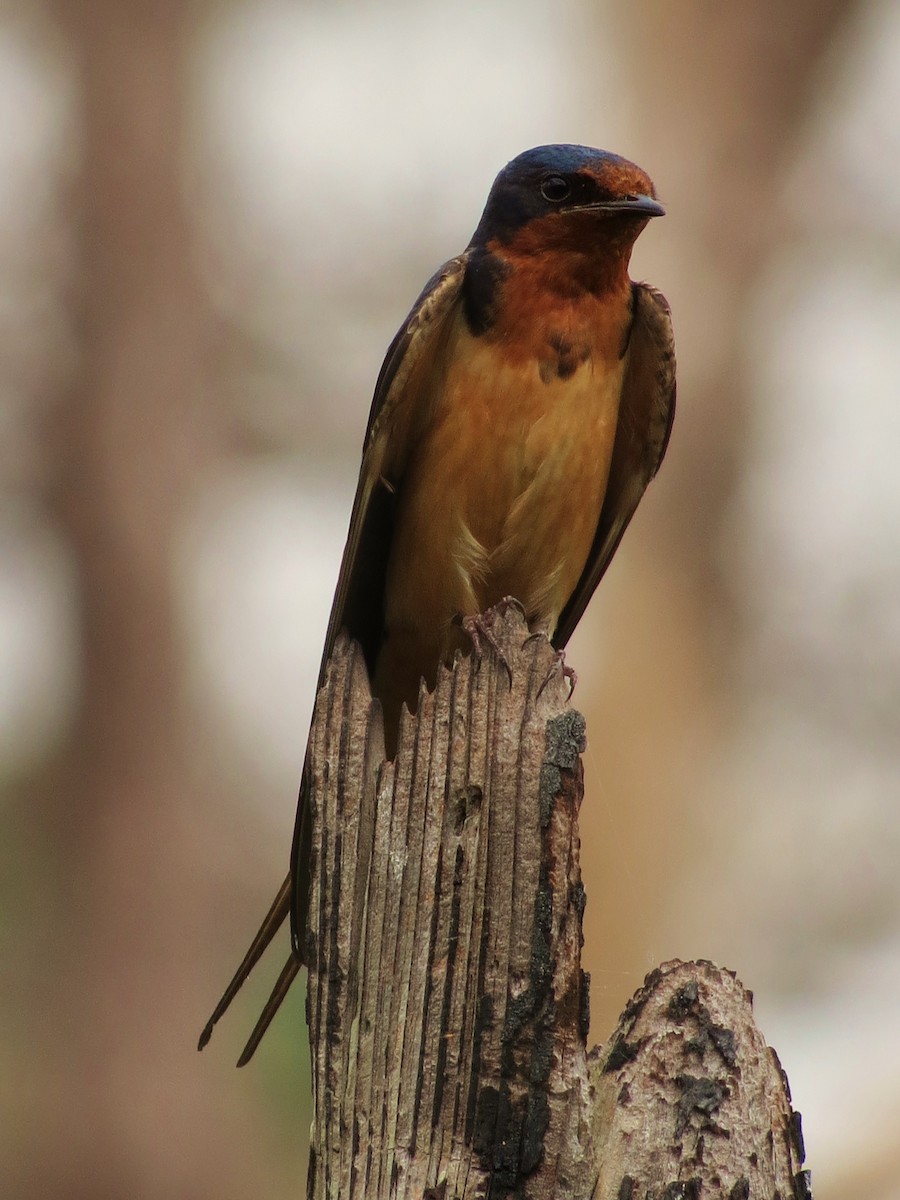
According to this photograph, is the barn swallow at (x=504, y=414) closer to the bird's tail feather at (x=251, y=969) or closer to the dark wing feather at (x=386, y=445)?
the dark wing feather at (x=386, y=445)

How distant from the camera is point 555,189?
14.0 feet

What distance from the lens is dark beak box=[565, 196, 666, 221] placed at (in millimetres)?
4070

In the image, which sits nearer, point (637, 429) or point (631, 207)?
point (631, 207)

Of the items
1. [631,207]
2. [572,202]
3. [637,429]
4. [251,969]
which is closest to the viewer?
[251,969]

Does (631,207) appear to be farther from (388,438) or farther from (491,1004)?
(491,1004)

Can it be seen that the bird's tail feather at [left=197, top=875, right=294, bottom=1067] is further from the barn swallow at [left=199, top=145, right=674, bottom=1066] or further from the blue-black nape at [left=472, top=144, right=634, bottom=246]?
the blue-black nape at [left=472, top=144, right=634, bottom=246]

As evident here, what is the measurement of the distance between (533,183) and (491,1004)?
2.90m

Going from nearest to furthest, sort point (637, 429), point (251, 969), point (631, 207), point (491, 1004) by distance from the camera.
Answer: point (491, 1004) → point (251, 969) → point (631, 207) → point (637, 429)

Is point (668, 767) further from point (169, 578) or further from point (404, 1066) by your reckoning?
point (404, 1066)

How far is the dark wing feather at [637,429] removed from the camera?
4.38 m

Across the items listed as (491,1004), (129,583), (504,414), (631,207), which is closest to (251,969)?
(491,1004)

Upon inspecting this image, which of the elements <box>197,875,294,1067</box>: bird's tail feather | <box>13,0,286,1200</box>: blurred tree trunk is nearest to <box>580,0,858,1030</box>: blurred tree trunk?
<box>13,0,286,1200</box>: blurred tree trunk

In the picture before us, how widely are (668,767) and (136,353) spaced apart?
176 inches

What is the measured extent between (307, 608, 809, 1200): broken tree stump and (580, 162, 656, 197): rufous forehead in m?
2.19
